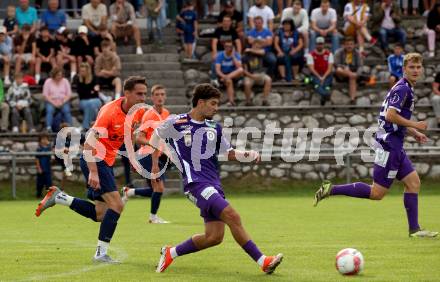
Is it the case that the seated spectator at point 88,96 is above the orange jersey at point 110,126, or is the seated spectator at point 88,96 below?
below

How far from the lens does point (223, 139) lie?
Answer: 35.9 feet

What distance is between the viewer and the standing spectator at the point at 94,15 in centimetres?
2783

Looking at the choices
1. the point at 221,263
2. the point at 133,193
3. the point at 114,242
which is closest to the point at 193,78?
the point at 133,193

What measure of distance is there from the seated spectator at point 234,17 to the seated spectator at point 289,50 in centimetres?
110

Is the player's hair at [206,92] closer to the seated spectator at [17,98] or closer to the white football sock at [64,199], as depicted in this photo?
the white football sock at [64,199]

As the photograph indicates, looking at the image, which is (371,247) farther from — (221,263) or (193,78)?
(193,78)

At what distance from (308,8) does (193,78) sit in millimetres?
4152

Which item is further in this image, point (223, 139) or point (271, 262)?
point (223, 139)

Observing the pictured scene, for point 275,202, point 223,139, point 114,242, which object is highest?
point 223,139

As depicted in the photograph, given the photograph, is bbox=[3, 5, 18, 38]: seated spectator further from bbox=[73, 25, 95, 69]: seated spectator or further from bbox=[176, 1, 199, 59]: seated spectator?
bbox=[176, 1, 199, 59]: seated spectator

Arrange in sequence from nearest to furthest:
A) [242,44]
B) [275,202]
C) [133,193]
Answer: [133,193]
[275,202]
[242,44]

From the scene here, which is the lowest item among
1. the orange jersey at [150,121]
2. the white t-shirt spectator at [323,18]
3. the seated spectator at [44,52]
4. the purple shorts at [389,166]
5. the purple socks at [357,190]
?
the purple socks at [357,190]

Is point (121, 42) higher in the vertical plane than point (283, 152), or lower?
higher

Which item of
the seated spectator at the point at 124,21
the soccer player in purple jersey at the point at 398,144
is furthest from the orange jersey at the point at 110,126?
the seated spectator at the point at 124,21
